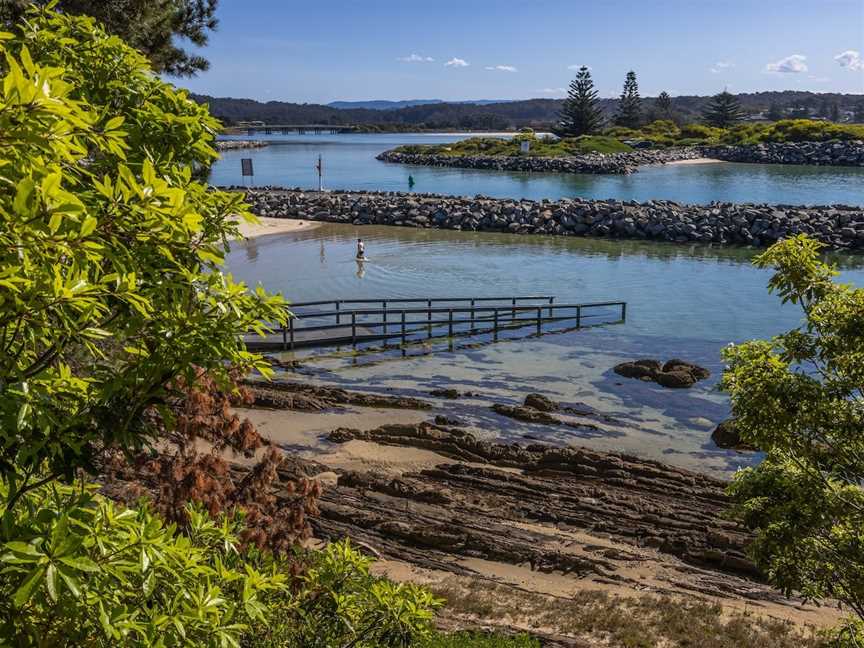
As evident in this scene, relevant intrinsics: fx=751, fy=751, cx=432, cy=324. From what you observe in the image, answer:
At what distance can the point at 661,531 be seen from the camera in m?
13.1

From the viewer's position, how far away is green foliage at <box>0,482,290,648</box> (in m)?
2.65

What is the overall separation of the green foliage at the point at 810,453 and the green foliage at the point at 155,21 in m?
15.7

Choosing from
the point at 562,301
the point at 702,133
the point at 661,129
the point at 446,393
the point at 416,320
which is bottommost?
the point at 446,393

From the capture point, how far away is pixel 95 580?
3.03 m

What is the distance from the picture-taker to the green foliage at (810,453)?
683 centimetres

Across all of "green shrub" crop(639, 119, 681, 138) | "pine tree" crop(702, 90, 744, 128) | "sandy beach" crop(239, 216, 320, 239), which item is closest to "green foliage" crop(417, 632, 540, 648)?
"sandy beach" crop(239, 216, 320, 239)

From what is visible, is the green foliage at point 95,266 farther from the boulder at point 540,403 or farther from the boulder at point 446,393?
the boulder at point 446,393

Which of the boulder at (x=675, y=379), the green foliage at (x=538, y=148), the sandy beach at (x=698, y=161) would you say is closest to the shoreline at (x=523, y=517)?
the boulder at (x=675, y=379)

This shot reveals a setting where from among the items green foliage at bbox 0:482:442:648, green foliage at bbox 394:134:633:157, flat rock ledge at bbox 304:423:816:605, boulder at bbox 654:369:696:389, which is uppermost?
green foliage at bbox 394:134:633:157

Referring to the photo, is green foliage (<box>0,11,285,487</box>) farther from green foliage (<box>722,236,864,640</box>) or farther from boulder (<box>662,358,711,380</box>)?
boulder (<box>662,358,711,380</box>)

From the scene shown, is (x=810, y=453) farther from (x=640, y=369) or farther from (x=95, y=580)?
(x=640, y=369)

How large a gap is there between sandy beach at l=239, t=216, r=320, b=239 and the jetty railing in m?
19.9

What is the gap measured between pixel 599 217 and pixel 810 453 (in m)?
45.9

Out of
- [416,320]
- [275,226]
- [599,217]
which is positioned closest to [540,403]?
[416,320]
